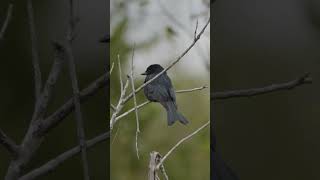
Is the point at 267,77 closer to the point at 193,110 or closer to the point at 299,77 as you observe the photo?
the point at 299,77

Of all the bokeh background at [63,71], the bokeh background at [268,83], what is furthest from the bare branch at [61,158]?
the bokeh background at [268,83]

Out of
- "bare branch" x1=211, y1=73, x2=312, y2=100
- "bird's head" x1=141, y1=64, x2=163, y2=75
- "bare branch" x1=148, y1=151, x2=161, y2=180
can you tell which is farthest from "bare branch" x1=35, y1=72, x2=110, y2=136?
"bare branch" x1=211, y1=73, x2=312, y2=100

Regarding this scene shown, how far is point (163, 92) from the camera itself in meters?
1.96

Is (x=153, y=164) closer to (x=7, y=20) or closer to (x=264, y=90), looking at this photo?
(x=264, y=90)

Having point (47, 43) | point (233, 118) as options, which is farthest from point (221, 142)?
point (47, 43)

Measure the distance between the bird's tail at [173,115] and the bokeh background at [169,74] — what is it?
2 centimetres

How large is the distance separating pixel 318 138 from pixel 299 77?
0.24 m

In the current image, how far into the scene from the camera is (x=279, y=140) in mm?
1937

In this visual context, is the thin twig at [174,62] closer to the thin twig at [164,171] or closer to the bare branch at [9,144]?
the thin twig at [164,171]

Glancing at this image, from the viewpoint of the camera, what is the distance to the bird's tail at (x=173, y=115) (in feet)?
6.38

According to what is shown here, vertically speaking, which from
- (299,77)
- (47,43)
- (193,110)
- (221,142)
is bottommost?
(221,142)

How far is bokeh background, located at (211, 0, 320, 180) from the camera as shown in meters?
1.93

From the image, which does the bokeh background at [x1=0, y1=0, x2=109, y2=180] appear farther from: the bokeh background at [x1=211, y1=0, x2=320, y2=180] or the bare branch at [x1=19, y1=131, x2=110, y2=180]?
the bokeh background at [x1=211, y1=0, x2=320, y2=180]

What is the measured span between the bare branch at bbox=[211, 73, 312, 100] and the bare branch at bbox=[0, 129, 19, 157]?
2.55ft
